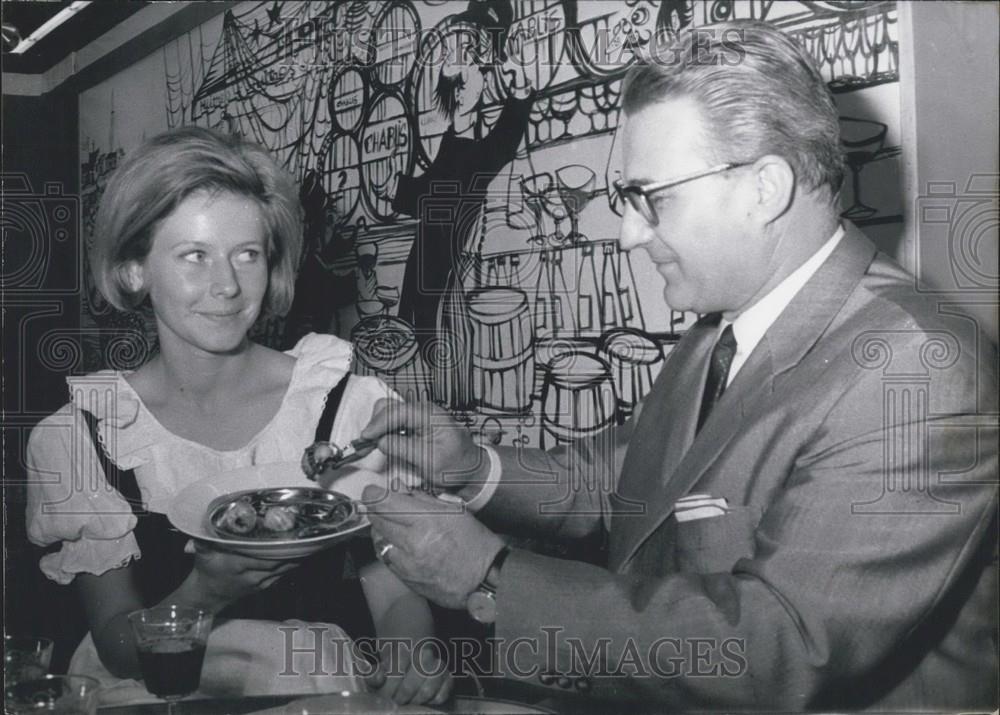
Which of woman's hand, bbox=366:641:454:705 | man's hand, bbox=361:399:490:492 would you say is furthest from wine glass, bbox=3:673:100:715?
man's hand, bbox=361:399:490:492

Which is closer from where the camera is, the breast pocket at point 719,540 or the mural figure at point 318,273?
the breast pocket at point 719,540

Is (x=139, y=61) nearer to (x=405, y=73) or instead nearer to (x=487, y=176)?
(x=405, y=73)

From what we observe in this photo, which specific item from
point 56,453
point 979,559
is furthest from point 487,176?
point 979,559

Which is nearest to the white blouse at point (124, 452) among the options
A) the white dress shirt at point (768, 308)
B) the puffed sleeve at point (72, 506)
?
the puffed sleeve at point (72, 506)

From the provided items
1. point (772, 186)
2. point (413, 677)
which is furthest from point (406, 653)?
point (772, 186)

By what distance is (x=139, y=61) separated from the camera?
169 centimetres

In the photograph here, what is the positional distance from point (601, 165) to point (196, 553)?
0.89m

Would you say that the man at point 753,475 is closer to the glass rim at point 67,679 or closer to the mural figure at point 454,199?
the mural figure at point 454,199

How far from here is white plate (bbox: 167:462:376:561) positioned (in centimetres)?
161

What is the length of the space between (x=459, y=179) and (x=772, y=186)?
1.60 ft

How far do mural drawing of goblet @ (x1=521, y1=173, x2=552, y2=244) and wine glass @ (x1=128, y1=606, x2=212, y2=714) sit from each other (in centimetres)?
78

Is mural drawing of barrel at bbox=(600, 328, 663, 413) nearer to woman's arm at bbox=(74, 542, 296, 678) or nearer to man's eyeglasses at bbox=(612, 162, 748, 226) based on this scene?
man's eyeglasses at bbox=(612, 162, 748, 226)

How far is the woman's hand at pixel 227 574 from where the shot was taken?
1.61m

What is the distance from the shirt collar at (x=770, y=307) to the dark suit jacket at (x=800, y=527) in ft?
0.05
